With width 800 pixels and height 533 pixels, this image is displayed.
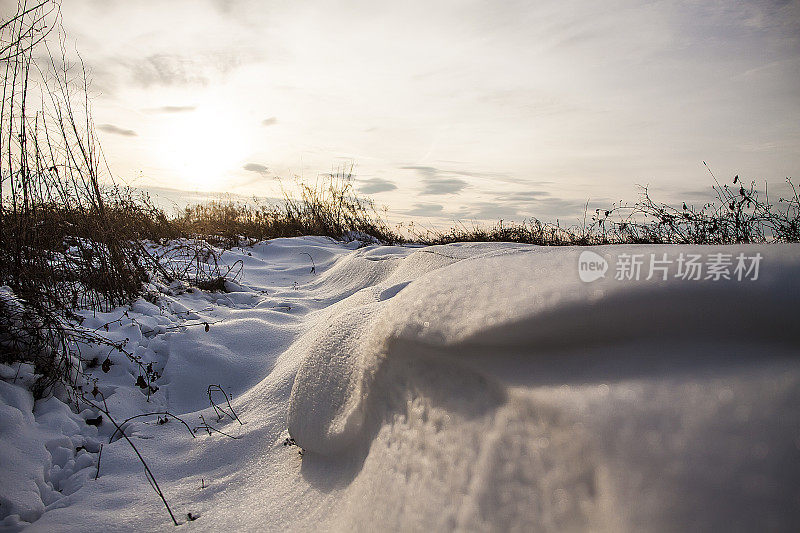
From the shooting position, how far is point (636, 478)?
545 millimetres

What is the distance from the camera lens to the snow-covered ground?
525 mm

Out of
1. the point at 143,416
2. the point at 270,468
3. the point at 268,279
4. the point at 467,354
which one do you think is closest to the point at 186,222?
the point at 268,279

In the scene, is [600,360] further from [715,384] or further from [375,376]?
[375,376]

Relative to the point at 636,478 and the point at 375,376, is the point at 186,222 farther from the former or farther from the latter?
the point at 636,478

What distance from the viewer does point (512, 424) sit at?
2.35 ft

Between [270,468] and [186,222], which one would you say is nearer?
[270,468]

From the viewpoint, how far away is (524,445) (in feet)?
2.27

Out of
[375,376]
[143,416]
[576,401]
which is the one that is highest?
[576,401]

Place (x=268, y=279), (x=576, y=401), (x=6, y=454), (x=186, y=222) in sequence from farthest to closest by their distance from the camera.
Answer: (x=186, y=222)
(x=268, y=279)
(x=6, y=454)
(x=576, y=401)

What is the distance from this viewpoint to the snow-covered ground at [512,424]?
53 cm

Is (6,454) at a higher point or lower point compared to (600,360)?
lower

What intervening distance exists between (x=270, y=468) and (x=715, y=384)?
1.35m

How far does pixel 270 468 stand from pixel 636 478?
49.5 inches

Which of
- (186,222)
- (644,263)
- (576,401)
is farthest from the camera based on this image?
(186,222)
